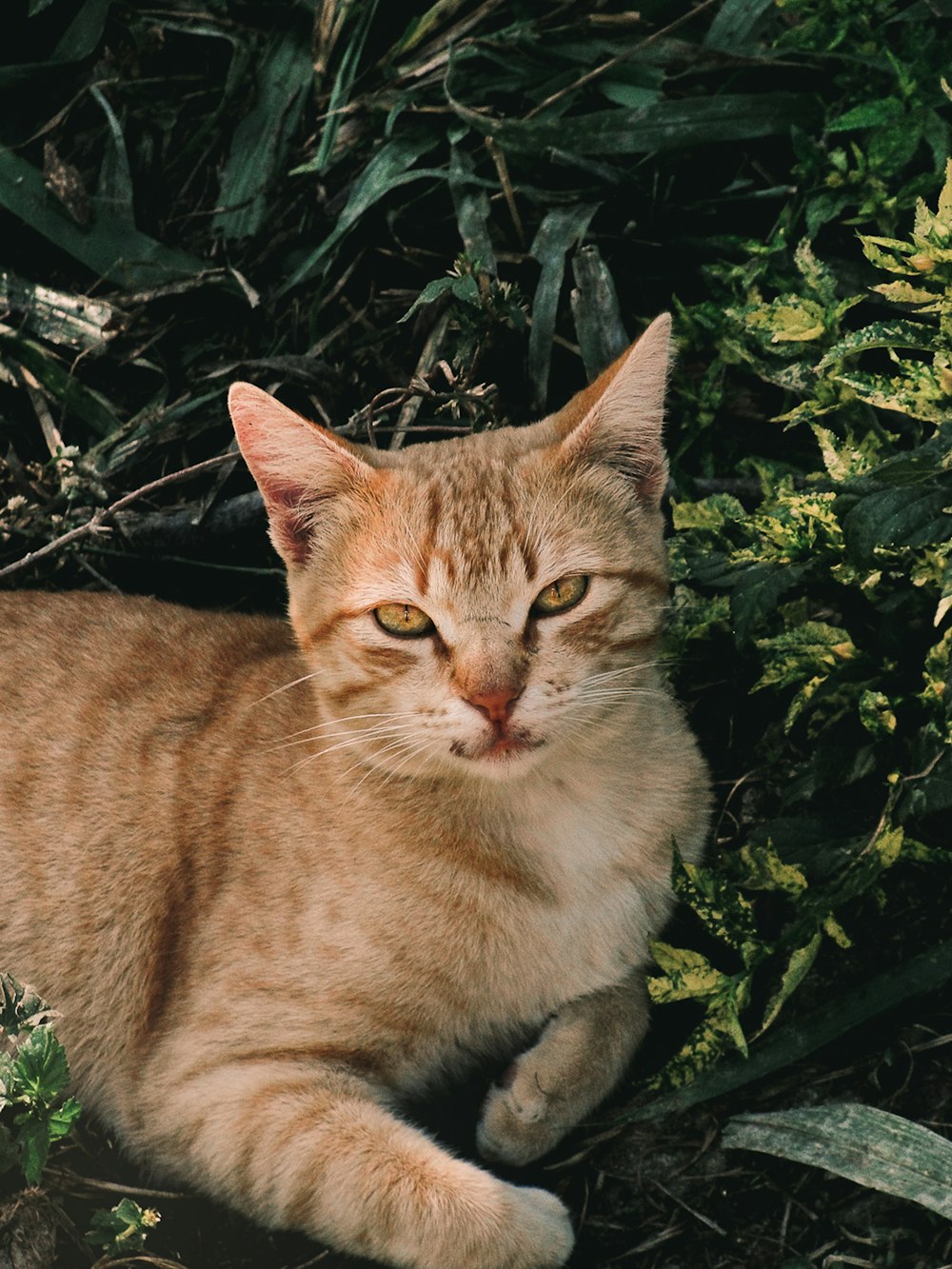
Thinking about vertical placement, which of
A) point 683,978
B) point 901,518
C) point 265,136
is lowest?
point 683,978

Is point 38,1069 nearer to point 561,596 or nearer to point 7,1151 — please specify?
point 7,1151

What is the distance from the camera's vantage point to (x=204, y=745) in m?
3.08

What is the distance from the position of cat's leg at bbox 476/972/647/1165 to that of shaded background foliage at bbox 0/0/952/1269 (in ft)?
0.28

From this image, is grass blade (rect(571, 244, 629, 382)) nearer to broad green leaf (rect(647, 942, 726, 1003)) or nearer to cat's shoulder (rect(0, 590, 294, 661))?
cat's shoulder (rect(0, 590, 294, 661))

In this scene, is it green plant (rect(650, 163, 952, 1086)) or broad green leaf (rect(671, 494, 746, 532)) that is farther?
broad green leaf (rect(671, 494, 746, 532))

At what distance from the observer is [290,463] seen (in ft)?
8.96

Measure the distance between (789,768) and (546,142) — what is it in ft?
6.28

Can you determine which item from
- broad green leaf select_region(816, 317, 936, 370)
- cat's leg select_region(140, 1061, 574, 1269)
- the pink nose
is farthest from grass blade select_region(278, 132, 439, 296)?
cat's leg select_region(140, 1061, 574, 1269)

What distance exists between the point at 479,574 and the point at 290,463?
0.49 meters

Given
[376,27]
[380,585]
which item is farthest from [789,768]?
[376,27]

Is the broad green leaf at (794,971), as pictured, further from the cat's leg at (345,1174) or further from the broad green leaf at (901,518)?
the broad green leaf at (901,518)

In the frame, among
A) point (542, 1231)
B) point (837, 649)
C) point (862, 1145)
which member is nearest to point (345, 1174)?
point (542, 1231)

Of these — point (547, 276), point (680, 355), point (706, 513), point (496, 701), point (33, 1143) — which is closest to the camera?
point (33, 1143)

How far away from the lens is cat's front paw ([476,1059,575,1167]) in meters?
2.62
